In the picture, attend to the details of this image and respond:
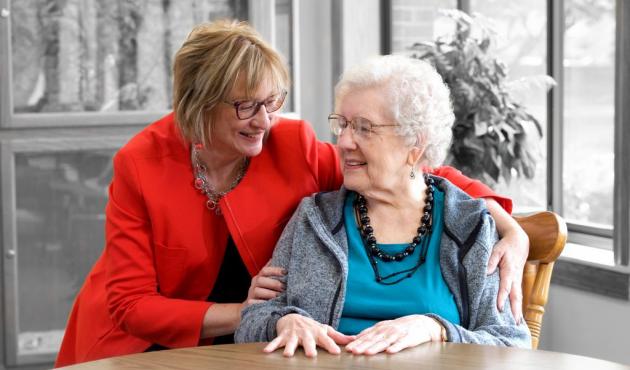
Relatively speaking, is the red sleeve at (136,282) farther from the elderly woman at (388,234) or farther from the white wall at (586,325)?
the white wall at (586,325)

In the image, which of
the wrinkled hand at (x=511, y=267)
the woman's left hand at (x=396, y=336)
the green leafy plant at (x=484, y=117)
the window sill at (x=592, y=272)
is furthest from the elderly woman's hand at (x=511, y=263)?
the green leafy plant at (x=484, y=117)

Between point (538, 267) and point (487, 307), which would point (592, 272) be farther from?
point (487, 307)

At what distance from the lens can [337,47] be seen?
4766 millimetres

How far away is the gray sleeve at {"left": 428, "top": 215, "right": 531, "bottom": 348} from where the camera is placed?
1.94 meters

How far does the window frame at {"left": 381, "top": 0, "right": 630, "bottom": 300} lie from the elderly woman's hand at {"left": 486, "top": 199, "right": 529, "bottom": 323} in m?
1.07

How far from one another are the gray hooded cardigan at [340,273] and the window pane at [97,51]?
2191 millimetres

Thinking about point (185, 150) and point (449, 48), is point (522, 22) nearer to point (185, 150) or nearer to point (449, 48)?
point (449, 48)

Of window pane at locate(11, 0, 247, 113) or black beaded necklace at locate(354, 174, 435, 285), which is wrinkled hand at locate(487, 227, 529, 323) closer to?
black beaded necklace at locate(354, 174, 435, 285)

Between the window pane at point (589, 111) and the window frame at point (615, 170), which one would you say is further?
the window pane at point (589, 111)

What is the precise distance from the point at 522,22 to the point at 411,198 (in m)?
1.96

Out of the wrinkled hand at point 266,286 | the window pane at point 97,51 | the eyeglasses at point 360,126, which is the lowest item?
the wrinkled hand at point 266,286

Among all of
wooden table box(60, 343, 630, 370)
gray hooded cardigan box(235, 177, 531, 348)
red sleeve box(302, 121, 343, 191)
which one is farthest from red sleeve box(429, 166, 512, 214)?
wooden table box(60, 343, 630, 370)

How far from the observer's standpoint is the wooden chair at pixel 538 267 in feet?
6.98


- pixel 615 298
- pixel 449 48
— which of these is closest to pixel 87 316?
pixel 615 298
